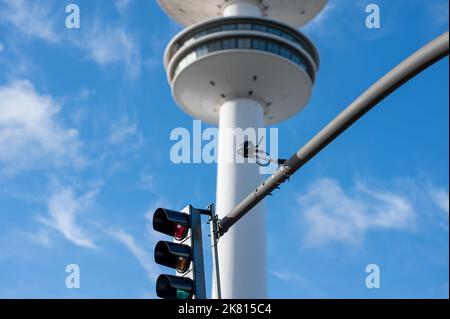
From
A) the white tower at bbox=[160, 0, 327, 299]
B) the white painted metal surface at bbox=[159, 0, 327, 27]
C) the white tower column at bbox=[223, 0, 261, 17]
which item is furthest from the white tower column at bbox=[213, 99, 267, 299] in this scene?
the white painted metal surface at bbox=[159, 0, 327, 27]

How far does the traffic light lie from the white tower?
4163 centimetres

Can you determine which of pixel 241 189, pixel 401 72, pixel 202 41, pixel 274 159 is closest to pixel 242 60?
pixel 202 41

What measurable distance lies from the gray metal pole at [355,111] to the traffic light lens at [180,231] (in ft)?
6.22

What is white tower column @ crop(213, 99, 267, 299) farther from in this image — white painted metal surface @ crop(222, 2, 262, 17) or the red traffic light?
the red traffic light

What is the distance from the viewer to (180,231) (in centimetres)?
1257

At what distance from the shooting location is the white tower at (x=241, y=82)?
181ft

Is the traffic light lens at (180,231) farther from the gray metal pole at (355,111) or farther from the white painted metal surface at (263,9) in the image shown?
the white painted metal surface at (263,9)

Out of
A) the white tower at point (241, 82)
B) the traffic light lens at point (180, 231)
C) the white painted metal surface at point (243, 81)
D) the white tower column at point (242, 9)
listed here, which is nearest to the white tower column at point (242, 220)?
the white tower at point (241, 82)

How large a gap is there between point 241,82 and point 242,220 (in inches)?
567

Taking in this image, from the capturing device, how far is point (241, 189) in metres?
56.2

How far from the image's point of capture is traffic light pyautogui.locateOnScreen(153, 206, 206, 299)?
11523 millimetres

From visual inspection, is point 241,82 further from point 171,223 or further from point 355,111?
point 355,111

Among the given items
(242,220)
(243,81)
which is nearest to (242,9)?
(243,81)
